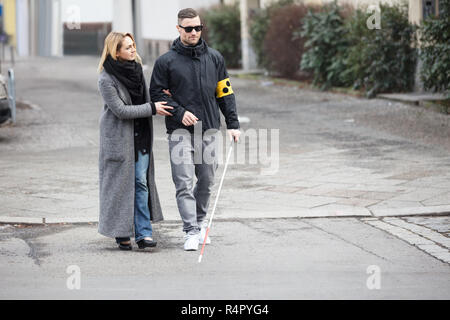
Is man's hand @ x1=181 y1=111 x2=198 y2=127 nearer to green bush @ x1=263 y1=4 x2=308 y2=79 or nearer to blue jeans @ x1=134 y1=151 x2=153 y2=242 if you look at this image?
blue jeans @ x1=134 y1=151 x2=153 y2=242

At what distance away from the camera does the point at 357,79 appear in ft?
61.4

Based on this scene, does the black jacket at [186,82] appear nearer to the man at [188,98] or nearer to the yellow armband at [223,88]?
the man at [188,98]

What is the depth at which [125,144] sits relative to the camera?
21.7 ft

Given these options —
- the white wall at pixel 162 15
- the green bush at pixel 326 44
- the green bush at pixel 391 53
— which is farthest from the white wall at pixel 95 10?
the green bush at pixel 391 53

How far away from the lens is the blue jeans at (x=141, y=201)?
6750 millimetres

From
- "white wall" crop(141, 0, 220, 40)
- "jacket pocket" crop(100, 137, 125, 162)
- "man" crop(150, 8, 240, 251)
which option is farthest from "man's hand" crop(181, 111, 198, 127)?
"white wall" crop(141, 0, 220, 40)

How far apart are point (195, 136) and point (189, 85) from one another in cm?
38

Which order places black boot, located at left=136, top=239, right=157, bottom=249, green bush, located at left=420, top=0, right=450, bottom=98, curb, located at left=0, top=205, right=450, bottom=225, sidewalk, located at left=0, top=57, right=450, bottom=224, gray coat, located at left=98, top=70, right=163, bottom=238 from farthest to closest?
1. green bush, located at left=420, top=0, right=450, bottom=98
2. sidewalk, located at left=0, top=57, right=450, bottom=224
3. curb, located at left=0, top=205, right=450, bottom=225
4. black boot, located at left=136, top=239, right=157, bottom=249
5. gray coat, located at left=98, top=70, right=163, bottom=238

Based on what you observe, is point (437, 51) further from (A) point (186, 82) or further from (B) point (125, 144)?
(B) point (125, 144)

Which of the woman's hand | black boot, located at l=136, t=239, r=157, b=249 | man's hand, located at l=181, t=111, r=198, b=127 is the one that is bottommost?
black boot, located at l=136, t=239, r=157, b=249

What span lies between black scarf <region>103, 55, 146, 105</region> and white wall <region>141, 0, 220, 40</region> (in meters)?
25.7

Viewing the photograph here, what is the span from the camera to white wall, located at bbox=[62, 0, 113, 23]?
40.2 meters

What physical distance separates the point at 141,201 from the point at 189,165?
47cm

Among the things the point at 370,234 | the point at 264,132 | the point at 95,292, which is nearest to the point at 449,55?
the point at 264,132
